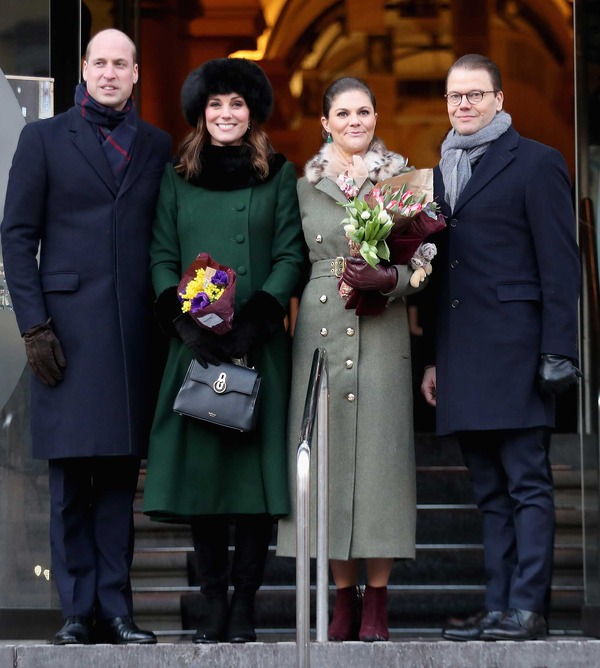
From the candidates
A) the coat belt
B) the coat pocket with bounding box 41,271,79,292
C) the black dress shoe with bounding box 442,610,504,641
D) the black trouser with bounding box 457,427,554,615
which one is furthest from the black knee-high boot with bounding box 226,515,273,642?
the coat pocket with bounding box 41,271,79,292

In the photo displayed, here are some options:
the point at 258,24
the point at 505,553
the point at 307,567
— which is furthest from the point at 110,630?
the point at 258,24

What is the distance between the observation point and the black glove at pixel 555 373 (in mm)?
5430

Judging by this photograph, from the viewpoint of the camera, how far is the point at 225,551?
223 inches

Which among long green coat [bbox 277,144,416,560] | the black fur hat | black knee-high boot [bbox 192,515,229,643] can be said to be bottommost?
black knee-high boot [bbox 192,515,229,643]

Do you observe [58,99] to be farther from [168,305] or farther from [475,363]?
[475,363]

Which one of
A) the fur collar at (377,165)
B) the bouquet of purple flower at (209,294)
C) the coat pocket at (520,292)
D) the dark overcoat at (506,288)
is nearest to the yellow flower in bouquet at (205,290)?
the bouquet of purple flower at (209,294)

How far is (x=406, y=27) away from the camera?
421 inches

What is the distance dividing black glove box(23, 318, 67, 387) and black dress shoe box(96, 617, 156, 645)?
0.91 meters

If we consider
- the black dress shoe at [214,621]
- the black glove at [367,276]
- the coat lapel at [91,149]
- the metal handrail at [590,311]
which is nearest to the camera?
the black glove at [367,276]

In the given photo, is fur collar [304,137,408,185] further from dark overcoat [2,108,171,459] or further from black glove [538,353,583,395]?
black glove [538,353,583,395]

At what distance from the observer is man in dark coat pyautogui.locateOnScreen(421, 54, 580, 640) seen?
17.9 feet

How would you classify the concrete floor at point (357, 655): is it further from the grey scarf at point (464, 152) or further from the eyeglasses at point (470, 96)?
the eyeglasses at point (470, 96)

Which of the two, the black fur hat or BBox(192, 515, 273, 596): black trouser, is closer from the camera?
BBox(192, 515, 273, 596): black trouser

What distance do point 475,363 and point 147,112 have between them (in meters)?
5.01
